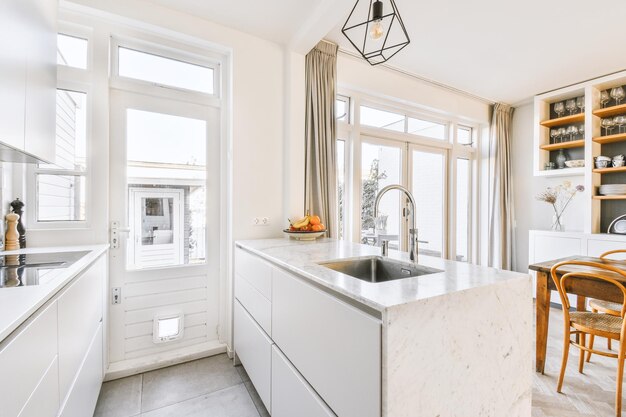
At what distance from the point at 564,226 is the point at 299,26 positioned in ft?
14.1

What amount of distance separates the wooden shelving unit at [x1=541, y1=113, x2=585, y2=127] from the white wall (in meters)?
0.35

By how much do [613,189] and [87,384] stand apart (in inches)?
200

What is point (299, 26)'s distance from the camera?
2.42 metres

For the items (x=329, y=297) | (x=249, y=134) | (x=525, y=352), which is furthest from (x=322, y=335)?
(x=249, y=134)

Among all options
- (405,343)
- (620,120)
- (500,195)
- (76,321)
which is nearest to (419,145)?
(500,195)

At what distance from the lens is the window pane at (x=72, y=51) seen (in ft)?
6.69

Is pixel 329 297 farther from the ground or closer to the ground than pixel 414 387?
farther from the ground

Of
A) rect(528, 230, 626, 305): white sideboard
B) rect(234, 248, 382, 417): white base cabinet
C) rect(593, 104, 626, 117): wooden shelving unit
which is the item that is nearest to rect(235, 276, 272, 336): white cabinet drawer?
rect(234, 248, 382, 417): white base cabinet

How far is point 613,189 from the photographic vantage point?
329cm

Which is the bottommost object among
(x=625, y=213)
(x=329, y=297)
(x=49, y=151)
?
(x=329, y=297)

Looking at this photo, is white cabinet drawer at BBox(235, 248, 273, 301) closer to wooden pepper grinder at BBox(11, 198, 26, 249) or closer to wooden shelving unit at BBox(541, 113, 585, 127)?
wooden pepper grinder at BBox(11, 198, 26, 249)

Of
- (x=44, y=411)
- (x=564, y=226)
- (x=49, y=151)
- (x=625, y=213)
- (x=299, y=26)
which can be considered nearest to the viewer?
(x=44, y=411)

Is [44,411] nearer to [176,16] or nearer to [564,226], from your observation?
[176,16]

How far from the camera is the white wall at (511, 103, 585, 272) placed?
13.8 feet
